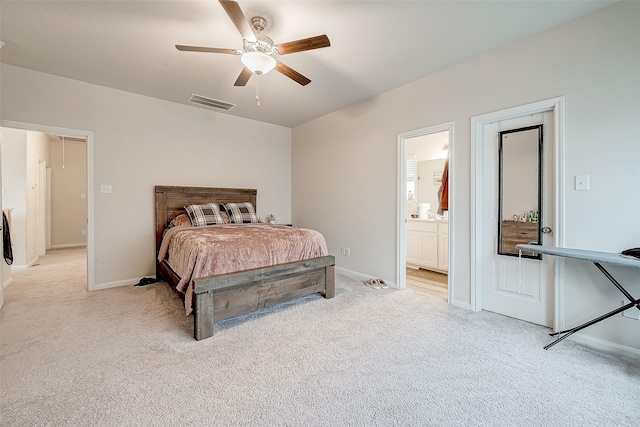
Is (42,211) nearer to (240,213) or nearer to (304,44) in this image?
(240,213)

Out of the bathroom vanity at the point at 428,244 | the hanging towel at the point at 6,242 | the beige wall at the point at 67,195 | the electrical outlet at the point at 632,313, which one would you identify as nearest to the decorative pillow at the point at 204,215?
the hanging towel at the point at 6,242

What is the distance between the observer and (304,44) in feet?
6.52

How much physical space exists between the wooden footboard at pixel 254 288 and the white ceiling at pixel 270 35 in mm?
2187

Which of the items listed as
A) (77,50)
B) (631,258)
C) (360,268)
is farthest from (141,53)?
(631,258)

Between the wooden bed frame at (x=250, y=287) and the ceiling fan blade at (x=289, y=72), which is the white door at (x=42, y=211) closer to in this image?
the wooden bed frame at (x=250, y=287)

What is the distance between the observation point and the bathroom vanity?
4219 millimetres

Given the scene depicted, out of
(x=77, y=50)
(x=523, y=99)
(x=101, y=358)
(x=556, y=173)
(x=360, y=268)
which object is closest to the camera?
(x=101, y=358)

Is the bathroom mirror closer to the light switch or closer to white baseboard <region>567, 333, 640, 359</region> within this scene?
the light switch

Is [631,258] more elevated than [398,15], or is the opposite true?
[398,15]

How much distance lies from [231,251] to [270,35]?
203cm

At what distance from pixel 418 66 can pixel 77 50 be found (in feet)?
11.6

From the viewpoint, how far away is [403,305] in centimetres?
293

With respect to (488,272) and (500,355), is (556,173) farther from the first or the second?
(500,355)

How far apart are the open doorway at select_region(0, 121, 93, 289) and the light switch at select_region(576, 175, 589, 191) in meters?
5.22
